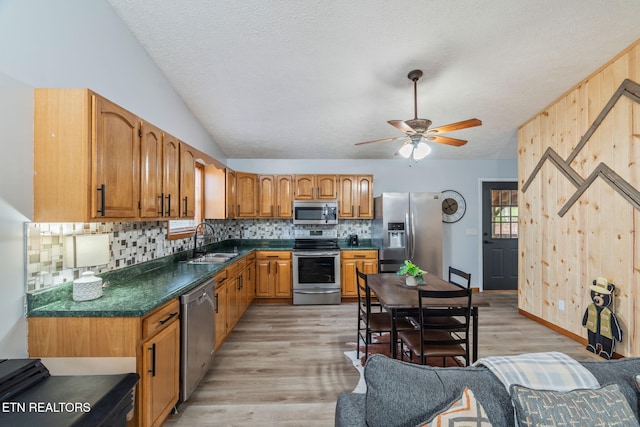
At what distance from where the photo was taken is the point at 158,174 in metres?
2.22

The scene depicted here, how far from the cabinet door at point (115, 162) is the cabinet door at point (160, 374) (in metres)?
0.84

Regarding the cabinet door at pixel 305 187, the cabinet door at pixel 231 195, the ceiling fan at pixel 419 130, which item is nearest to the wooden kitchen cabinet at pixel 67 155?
the ceiling fan at pixel 419 130

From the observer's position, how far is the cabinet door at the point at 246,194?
15.0 ft

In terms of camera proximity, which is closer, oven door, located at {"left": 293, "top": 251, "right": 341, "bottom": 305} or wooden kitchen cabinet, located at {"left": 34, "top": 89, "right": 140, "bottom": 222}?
wooden kitchen cabinet, located at {"left": 34, "top": 89, "right": 140, "bottom": 222}

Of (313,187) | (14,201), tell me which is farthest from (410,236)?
(14,201)

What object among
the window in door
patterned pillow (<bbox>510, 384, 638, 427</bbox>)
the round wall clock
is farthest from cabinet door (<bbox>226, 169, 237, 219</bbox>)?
the window in door

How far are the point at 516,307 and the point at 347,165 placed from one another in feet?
11.5

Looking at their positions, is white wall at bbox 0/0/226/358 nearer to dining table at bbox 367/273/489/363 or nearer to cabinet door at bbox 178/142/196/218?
cabinet door at bbox 178/142/196/218

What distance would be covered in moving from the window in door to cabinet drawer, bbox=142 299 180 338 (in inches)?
205

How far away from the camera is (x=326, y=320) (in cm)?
368

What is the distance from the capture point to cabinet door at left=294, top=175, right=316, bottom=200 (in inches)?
184

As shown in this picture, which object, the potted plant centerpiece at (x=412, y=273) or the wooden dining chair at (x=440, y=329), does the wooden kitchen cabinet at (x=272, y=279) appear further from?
the wooden dining chair at (x=440, y=329)

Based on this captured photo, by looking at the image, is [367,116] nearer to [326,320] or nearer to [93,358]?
[326,320]

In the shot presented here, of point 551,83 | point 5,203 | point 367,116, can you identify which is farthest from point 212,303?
point 551,83
